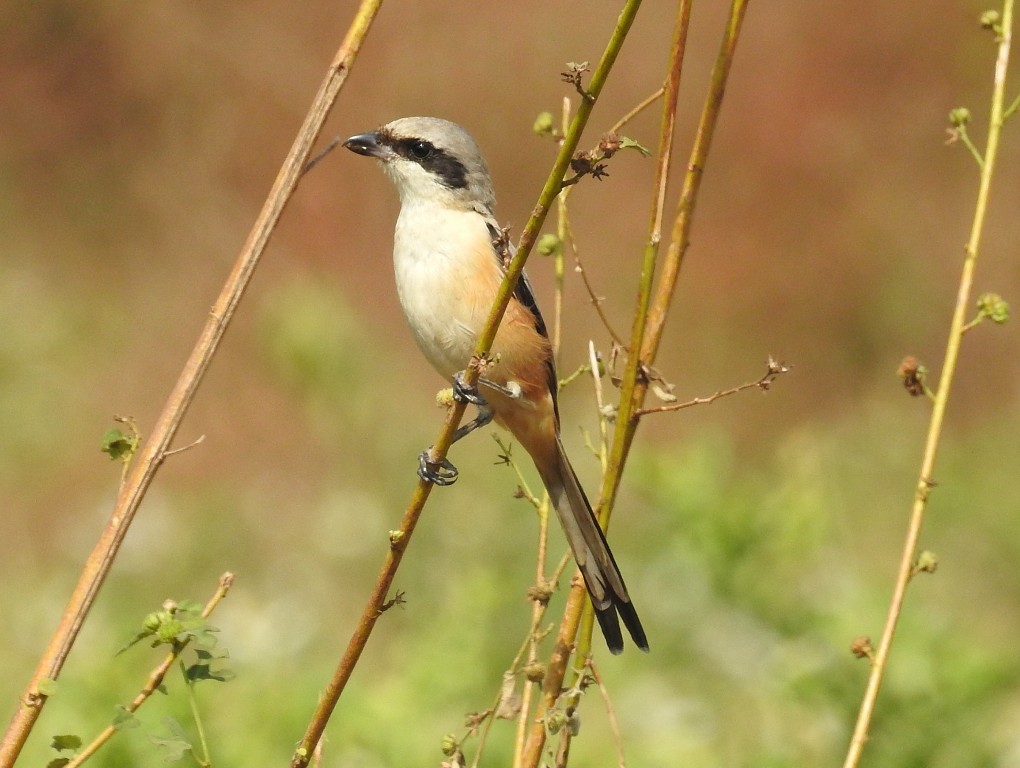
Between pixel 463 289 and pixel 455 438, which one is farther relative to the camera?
pixel 463 289

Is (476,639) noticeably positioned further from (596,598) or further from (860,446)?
(860,446)

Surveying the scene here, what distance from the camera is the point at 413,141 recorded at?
10.7 feet

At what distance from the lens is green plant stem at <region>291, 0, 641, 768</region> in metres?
1.49

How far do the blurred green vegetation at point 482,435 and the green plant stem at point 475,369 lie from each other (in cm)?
104

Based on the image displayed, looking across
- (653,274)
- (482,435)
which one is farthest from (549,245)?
(482,435)

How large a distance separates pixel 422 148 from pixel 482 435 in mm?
3109

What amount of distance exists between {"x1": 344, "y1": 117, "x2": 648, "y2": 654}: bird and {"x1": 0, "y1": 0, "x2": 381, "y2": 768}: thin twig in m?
1.11

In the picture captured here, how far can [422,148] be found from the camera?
325 centimetres

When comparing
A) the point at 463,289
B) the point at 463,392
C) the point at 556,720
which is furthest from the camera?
the point at 463,289

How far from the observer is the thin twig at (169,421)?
148 centimetres

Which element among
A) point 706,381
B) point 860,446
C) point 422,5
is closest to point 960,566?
point 860,446

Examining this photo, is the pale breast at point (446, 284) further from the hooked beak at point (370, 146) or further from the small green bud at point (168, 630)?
the small green bud at point (168, 630)

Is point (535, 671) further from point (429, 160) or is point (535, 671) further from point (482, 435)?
point (482, 435)

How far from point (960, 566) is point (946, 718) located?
257 centimetres
